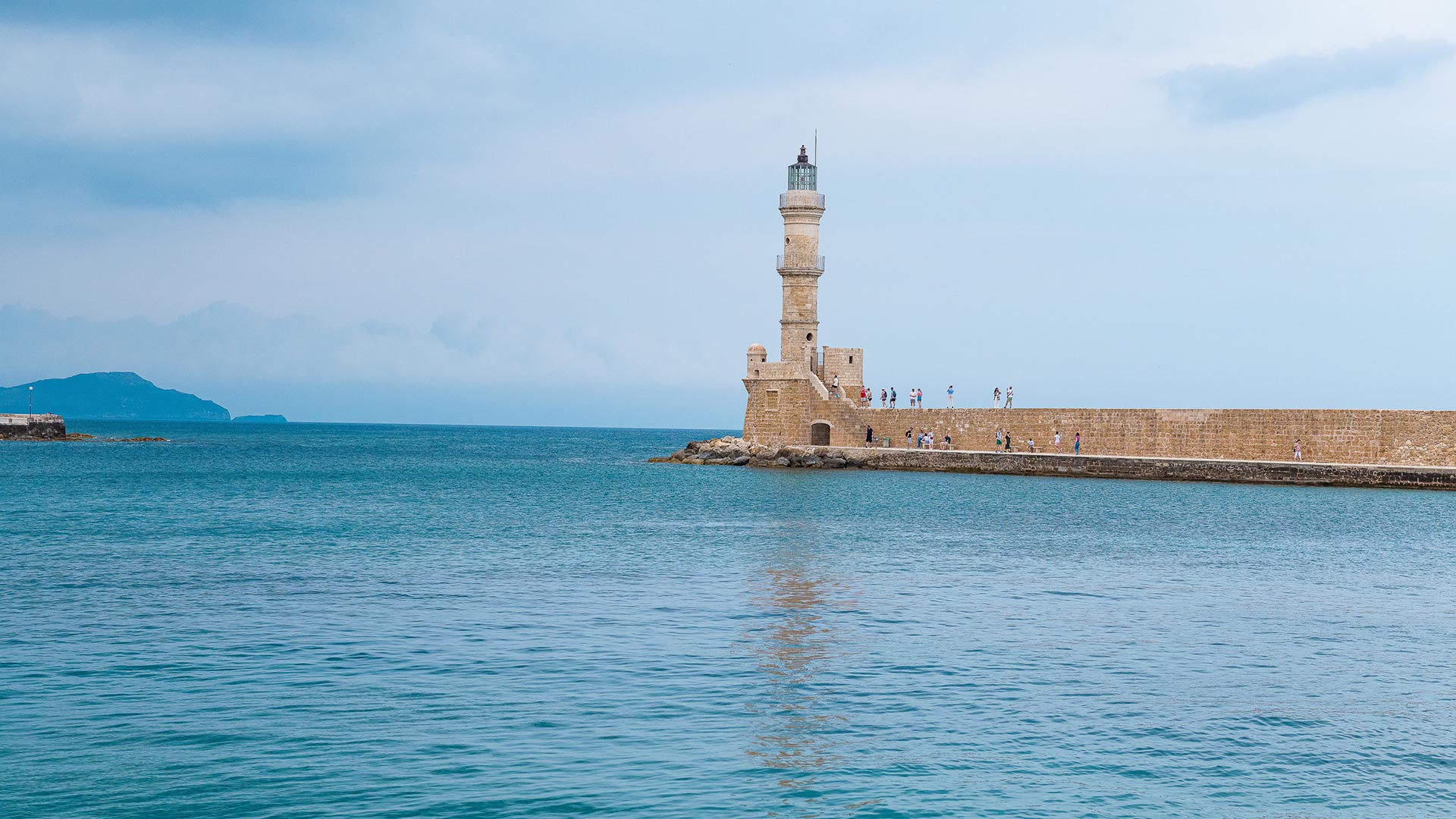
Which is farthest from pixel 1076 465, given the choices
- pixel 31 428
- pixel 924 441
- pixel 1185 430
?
pixel 31 428

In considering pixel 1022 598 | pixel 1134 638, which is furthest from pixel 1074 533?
pixel 1134 638

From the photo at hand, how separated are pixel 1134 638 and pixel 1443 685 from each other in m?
2.49

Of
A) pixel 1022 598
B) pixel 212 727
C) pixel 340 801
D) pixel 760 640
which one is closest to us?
pixel 340 801

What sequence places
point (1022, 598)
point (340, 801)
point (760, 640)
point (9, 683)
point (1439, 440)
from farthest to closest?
point (1439, 440) → point (1022, 598) → point (760, 640) → point (9, 683) → point (340, 801)

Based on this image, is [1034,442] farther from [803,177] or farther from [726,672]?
[726,672]

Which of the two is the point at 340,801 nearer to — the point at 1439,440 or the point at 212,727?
the point at 212,727

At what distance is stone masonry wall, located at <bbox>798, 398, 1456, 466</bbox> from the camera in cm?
3067

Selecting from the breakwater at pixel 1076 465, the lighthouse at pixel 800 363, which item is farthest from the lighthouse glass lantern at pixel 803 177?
the breakwater at pixel 1076 465

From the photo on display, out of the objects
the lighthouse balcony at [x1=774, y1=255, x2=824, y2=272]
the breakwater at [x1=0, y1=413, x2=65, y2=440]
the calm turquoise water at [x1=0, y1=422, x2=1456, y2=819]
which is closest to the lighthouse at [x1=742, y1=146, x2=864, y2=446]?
the lighthouse balcony at [x1=774, y1=255, x2=824, y2=272]

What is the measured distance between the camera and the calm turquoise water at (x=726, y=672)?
7109 mm

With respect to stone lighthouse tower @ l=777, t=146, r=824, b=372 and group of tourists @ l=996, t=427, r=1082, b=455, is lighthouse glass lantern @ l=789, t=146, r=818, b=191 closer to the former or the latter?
stone lighthouse tower @ l=777, t=146, r=824, b=372

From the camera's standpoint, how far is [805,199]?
133 ft

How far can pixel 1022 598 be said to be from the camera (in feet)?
45.6

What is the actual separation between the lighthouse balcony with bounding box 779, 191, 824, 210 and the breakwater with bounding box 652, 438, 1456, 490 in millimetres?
7278
